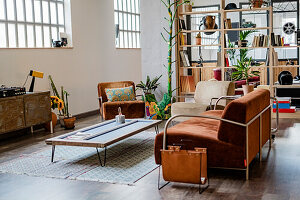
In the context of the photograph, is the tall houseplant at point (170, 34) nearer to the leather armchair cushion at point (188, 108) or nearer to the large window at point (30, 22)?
the leather armchair cushion at point (188, 108)

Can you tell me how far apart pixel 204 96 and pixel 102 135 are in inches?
A: 94.4

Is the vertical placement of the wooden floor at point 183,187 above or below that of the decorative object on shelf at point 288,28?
below

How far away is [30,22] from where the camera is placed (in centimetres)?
737

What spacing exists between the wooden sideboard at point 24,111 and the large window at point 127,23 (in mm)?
3902

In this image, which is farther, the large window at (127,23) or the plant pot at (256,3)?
the large window at (127,23)

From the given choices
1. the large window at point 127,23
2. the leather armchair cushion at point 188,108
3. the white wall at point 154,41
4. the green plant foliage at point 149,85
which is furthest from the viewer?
the large window at point 127,23

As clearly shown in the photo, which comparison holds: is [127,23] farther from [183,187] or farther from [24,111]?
[183,187]

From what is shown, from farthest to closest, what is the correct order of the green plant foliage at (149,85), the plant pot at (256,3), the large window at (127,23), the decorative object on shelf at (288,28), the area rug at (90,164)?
the decorative object on shelf at (288,28), the large window at (127,23), the green plant foliage at (149,85), the plant pot at (256,3), the area rug at (90,164)

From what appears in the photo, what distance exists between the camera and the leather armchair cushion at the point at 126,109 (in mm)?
6914

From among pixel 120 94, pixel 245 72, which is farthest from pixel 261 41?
pixel 120 94

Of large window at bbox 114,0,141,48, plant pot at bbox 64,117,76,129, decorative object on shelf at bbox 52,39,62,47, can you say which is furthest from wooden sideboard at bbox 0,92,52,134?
large window at bbox 114,0,141,48

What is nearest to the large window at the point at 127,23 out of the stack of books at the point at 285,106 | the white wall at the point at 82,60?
the white wall at the point at 82,60

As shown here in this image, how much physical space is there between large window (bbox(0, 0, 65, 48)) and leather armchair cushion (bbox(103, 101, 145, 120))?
186 cm

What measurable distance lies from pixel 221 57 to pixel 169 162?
470 cm
